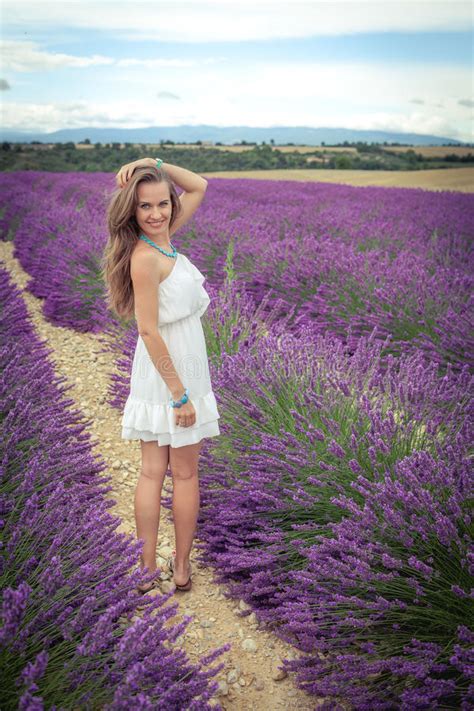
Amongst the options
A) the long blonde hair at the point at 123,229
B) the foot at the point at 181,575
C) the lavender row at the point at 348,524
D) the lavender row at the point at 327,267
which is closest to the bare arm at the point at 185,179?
the long blonde hair at the point at 123,229

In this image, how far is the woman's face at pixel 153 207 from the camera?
6.14ft

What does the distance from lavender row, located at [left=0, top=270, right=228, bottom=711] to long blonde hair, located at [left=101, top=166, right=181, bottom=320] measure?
22.3 inches

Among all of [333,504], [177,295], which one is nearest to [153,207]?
[177,295]

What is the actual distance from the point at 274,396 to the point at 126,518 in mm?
909

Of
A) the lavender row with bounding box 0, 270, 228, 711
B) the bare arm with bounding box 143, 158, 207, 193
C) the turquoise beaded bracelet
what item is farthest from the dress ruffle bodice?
the lavender row with bounding box 0, 270, 228, 711

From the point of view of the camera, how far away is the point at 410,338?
4148mm

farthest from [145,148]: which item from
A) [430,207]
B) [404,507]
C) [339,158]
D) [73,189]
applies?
[404,507]

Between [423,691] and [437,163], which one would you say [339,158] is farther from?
[423,691]

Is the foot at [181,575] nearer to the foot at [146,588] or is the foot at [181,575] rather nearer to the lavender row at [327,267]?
the foot at [146,588]

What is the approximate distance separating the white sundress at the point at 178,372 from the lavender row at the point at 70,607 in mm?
309

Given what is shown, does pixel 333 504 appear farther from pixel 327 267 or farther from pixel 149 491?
pixel 327 267

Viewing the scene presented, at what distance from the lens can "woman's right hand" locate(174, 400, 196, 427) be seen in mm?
1909

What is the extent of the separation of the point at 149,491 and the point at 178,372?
0.47m

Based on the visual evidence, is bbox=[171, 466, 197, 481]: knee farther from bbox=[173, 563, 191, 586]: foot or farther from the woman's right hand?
bbox=[173, 563, 191, 586]: foot
